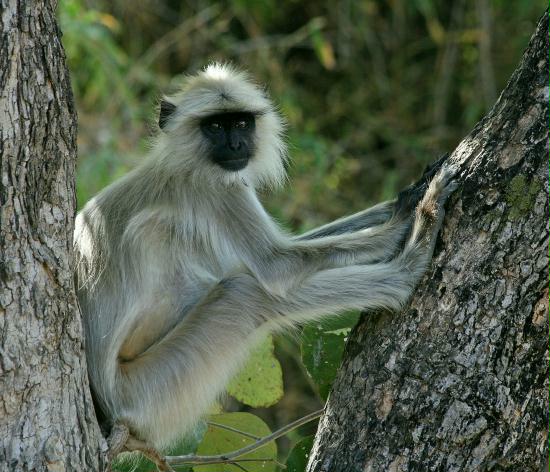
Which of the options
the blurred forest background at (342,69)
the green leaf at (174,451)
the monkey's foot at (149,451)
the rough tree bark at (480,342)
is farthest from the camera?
the blurred forest background at (342,69)

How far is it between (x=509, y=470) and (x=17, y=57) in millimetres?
1916

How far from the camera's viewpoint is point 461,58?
9.19 metres

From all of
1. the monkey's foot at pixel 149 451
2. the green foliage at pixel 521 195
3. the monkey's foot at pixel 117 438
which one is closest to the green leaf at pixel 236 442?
the monkey's foot at pixel 149 451

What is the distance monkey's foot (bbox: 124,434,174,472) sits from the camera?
3465 mm

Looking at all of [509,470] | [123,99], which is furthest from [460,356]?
[123,99]

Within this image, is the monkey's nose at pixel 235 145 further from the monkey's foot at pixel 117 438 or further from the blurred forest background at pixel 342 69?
the blurred forest background at pixel 342 69

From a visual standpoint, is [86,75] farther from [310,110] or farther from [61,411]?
[61,411]

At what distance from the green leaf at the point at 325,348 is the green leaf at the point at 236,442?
0.31 m

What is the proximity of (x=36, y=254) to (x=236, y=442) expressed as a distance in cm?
154

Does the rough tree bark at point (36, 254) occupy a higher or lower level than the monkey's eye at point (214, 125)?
lower

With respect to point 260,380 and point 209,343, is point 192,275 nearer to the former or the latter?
point 209,343

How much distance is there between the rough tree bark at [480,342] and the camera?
9.12ft

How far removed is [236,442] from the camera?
387 cm

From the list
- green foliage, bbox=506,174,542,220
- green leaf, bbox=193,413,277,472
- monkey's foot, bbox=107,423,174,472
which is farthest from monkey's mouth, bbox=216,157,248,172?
green foliage, bbox=506,174,542,220
